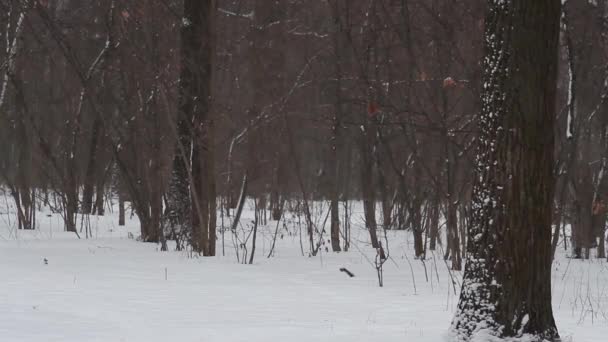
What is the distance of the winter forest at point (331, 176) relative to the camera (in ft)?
15.5

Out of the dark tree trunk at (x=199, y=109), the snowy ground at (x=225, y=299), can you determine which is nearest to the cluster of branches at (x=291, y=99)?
the dark tree trunk at (x=199, y=109)

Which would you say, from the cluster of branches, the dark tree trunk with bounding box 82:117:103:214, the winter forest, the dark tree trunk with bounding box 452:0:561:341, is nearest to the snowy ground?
the winter forest

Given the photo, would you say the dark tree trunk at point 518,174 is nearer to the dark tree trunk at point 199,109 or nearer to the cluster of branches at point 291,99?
the cluster of branches at point 291,99

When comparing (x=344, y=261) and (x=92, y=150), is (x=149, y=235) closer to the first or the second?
(x=344, y=261)

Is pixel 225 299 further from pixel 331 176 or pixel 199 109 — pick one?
pixel 331 176

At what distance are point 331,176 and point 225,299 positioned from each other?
729cm

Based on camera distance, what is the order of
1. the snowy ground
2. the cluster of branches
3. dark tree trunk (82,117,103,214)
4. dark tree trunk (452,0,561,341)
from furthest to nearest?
dark tree trunk (82,117,103,214) → the cluster of branches → the snowy ground → dark tree trunk (452,0,561,341)

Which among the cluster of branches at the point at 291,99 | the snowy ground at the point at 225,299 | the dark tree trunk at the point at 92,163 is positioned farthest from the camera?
the dark tree trunk at the point at 92,163

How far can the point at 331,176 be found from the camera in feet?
46.2

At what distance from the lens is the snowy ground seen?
5.25 meters

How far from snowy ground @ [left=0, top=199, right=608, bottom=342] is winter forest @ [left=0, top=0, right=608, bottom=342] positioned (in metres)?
0.04

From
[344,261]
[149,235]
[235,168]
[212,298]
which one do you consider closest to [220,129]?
[235,168]

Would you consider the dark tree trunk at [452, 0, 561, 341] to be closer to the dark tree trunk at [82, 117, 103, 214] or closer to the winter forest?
the winter forest

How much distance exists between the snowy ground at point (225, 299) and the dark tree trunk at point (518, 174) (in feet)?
1.72
